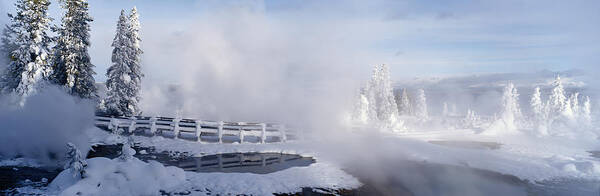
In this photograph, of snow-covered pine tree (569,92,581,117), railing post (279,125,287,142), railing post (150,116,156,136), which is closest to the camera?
railing post (150,116,156,136)

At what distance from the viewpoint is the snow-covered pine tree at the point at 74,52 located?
22.3 meters

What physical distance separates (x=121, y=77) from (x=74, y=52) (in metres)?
3.57

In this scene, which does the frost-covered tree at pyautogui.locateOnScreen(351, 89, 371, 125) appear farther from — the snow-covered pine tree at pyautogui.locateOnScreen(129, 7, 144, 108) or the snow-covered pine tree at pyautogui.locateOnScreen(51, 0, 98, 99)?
the snow-covered pine tree at pyautogui.locateOnScreen(51, 0, 98, 99)

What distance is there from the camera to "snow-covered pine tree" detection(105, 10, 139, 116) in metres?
24.4

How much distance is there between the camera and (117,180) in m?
9.08

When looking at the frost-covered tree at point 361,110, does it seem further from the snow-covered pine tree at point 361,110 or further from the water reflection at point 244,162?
the water reflection at point 244,162

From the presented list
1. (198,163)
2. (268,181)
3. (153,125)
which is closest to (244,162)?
(198,163)

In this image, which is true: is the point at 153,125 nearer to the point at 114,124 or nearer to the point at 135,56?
the point at 114,124

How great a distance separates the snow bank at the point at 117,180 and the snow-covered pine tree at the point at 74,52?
16.9 meters

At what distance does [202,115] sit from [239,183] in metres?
54.9

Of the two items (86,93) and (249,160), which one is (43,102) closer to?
(86,93)

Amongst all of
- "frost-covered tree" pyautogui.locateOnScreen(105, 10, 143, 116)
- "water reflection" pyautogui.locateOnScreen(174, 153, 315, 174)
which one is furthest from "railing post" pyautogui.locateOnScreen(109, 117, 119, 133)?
"water reflection" pyautogui.locateOnScreen(174, 153, 315, 174)

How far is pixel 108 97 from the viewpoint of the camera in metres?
24.3

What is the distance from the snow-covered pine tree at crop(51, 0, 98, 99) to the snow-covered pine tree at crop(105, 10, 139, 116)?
1.49m
